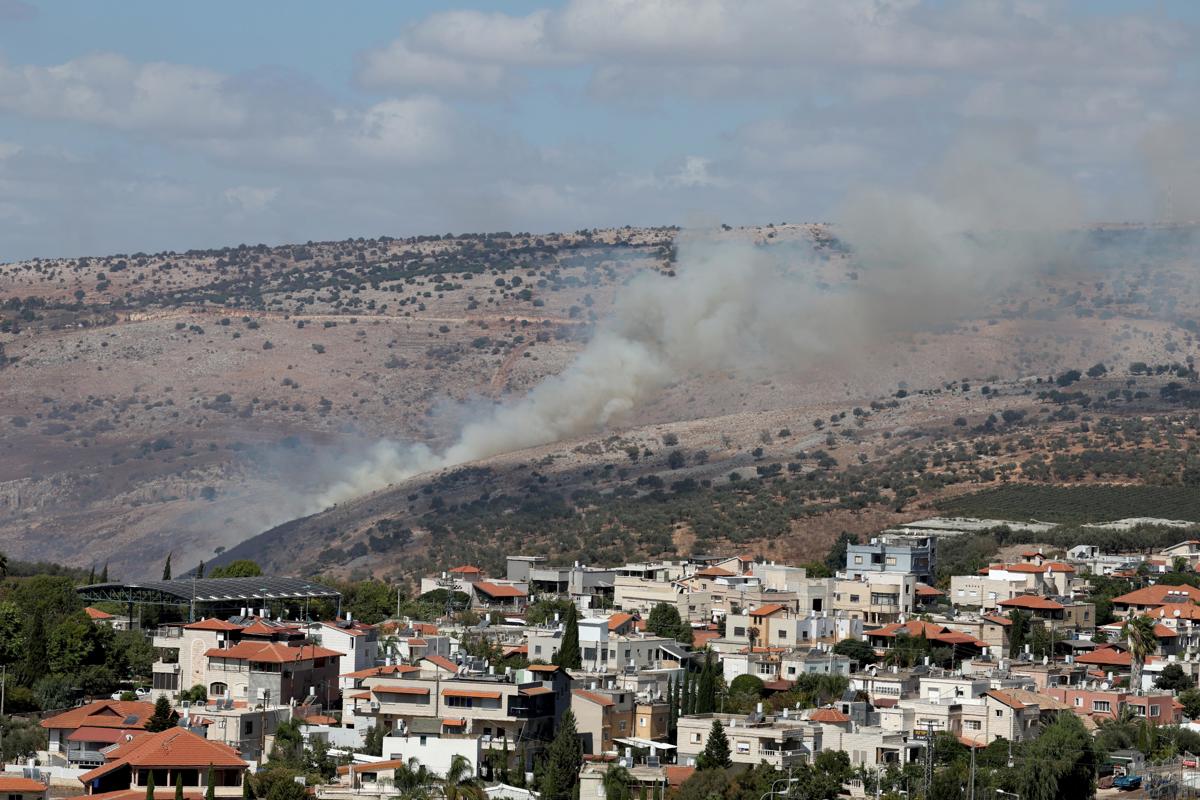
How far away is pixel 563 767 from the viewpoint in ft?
193

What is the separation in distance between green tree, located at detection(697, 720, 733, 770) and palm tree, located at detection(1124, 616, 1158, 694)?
70.5 ft

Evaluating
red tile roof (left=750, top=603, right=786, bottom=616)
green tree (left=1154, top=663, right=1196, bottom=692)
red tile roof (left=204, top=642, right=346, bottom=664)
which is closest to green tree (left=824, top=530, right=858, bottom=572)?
red tile roof (left=750, top=603, right=786, bottom=616)

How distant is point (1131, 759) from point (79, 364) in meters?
144

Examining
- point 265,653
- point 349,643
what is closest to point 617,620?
point 349,643

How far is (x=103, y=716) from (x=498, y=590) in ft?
118

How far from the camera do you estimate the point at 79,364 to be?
650 feet

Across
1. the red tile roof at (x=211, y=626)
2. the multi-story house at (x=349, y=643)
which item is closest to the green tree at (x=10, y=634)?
the red tile roof at (x=211, y=626)

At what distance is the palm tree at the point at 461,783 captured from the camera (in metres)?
57.2

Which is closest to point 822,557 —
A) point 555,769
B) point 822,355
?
point 555,769

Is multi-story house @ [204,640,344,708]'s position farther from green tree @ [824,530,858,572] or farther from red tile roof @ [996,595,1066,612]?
green tree @ [824,530,858,572]

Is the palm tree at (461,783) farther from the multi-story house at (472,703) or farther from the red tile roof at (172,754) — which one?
the red tile roof at (172,754)

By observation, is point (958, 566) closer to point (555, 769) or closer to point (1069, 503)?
point (1069, 503)

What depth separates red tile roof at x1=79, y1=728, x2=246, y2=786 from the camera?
56575mm

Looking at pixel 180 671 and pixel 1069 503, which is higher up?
pixel 1069 503
